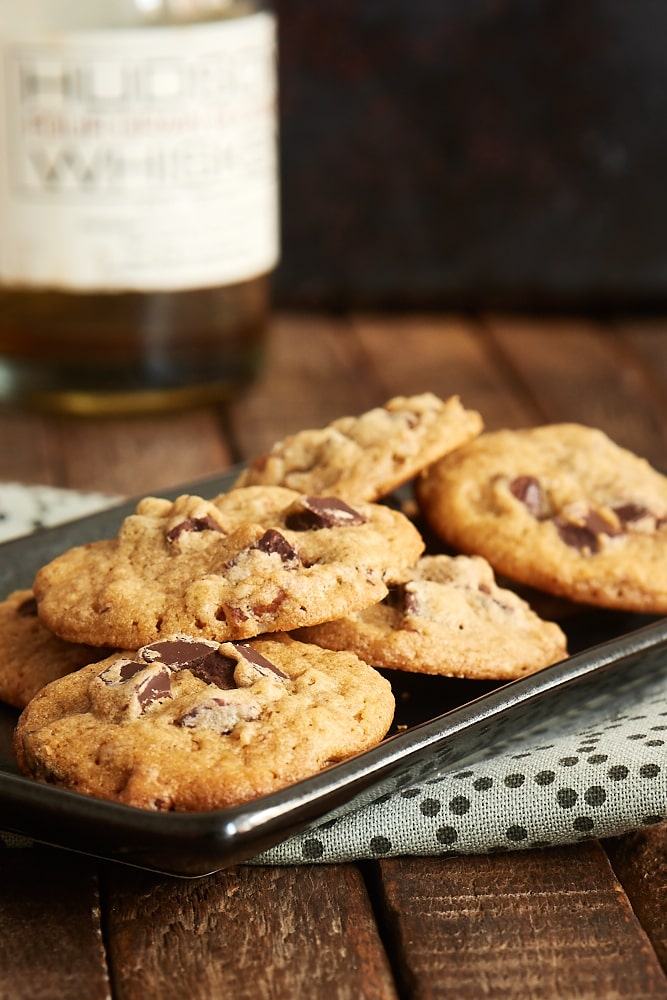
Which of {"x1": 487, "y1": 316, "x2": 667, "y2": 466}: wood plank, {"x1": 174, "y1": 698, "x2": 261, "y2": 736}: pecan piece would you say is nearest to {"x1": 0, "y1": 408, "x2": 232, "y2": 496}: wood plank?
{"x1": 487, "y1": 316, "x2": 667, "y2": 466}: wood plank

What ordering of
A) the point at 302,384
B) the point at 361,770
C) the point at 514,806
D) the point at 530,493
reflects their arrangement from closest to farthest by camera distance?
the point at 361,770
the point at 514,806
the point at 530,493
the point at 302,384

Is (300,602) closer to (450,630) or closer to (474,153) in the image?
(450,630)

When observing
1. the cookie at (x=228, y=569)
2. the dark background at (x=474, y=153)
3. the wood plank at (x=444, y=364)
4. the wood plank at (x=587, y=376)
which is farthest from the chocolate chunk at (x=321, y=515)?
the dark background at (x=474, y=153)

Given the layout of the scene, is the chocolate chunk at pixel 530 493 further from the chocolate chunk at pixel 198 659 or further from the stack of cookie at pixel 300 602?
the chocolate chunk at pixel 198 659

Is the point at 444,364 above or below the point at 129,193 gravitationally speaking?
below

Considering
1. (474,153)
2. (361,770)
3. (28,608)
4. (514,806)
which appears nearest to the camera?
(361,770)

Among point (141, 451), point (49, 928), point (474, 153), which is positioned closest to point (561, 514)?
point (49, 928)


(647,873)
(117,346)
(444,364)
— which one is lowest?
(444,364)
